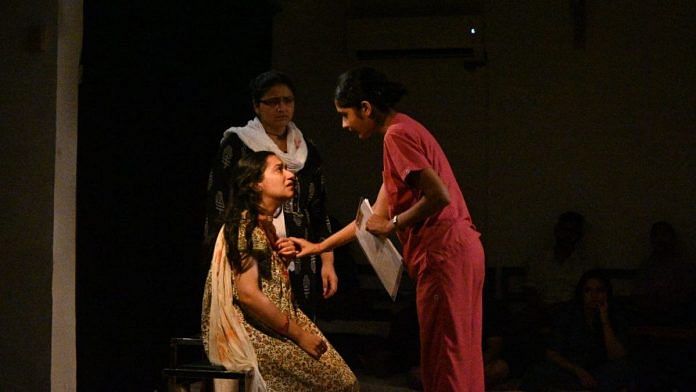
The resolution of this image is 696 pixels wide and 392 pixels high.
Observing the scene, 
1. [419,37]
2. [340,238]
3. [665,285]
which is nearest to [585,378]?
[665,285]

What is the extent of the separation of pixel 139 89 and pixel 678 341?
293cm

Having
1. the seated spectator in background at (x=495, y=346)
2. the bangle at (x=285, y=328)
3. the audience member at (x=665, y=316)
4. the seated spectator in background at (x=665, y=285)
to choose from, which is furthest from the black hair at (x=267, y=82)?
the seated spectator in background at (x=665, y=285)

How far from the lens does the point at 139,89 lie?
14.5 ft

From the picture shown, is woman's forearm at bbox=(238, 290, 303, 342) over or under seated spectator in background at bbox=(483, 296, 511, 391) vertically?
over

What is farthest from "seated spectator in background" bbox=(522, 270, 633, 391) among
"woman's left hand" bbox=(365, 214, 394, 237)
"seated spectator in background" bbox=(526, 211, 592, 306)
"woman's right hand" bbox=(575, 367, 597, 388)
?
"woman's left hand" bbox=(365, 214, 394, 237)

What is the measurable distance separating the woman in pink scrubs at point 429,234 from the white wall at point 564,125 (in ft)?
11.7

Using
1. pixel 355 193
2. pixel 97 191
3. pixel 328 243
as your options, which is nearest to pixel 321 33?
pixel 355 193

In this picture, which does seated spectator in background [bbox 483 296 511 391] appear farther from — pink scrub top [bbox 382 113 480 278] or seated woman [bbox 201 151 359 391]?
pink scrub top [bbox 382 113 480 278]

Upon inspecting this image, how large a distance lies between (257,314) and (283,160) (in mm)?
724

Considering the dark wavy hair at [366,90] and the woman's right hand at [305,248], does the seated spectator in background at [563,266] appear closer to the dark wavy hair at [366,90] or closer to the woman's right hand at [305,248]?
the woman's right hand at [305,248]

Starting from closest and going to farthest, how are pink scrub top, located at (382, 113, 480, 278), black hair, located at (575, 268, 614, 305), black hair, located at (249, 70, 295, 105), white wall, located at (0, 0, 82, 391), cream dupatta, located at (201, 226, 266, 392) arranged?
pink scrub top, located at (382, 113, 480, 278) < cream dupatta, located at (201, 226, 266, 392) < black hair, located at (249, 70, 295, 105) < white wall, located at (0, 0, 82, 391) < black hair, located at (575, 268, 614, 305)

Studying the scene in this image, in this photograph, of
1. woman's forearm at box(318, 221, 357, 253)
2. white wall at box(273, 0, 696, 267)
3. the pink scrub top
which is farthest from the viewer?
white wall at box(273, 0, 696, 267)

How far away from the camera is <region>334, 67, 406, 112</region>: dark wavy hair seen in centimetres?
287

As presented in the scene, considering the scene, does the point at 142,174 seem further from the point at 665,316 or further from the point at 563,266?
the point at 665,316
